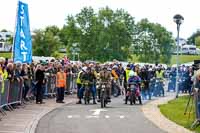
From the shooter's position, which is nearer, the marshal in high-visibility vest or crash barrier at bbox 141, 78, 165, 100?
the marshal in high-visibility vest

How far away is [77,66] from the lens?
3659cm

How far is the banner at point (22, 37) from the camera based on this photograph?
23.6m

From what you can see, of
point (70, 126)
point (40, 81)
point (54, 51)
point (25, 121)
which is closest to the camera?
point (70, 126)

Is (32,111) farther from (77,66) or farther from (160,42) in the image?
(160,42)

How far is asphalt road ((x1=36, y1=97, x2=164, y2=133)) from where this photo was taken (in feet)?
56.0

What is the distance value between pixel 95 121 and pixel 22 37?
627 cm

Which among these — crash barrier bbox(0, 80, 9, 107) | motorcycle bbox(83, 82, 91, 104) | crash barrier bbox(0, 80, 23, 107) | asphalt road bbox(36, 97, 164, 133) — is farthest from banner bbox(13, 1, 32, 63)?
motorcycle bbox(83, 82, 91, 104)

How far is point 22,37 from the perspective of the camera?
79.3 ft

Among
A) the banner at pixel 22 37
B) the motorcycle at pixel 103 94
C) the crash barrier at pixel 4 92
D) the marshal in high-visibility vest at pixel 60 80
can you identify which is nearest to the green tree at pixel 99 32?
the marshal in high-visibility vest at pixel 60 80

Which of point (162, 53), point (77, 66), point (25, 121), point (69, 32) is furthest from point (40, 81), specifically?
point (162, 53)

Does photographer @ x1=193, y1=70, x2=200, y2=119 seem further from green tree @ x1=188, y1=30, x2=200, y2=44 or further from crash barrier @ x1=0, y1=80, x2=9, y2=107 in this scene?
green tree @ x1=188, y1=30, x2=200, y2=44

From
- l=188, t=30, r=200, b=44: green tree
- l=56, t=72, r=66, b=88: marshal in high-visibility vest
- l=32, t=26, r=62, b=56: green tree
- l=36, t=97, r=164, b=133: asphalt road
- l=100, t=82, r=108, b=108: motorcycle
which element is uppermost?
l=188, t=30, r=200, b=44: green tree

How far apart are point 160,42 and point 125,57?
1393cm

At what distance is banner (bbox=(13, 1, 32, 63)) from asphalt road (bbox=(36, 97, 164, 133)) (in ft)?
8.53
